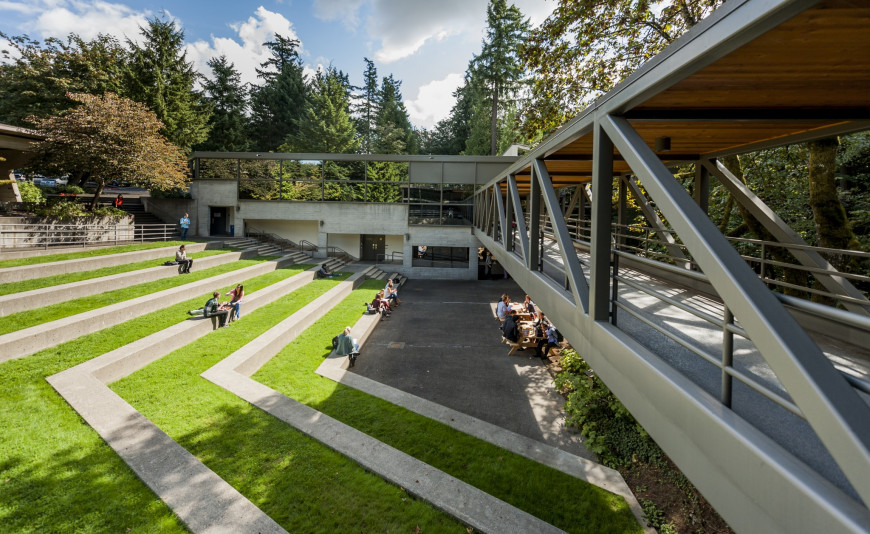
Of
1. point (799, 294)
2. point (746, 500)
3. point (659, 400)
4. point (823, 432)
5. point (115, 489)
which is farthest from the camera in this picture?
point (799, 294)

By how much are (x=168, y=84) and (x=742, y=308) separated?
4179 cm

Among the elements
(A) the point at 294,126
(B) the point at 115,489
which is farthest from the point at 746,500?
(A) the point at 294,126

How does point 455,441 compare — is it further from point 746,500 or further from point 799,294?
point 799,294

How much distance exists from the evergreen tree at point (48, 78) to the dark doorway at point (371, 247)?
72.7 ft

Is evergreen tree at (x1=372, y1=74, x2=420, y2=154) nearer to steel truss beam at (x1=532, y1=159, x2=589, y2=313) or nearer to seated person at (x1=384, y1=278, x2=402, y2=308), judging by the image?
seated person at (x1=384, y1=278, x2=402, y2=308)

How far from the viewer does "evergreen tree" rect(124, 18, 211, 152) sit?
30.5 m

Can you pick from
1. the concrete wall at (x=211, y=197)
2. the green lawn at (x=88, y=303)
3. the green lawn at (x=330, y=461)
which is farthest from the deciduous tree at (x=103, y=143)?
the green lawn at (x=330, y=461)

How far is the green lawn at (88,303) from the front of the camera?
365 inches

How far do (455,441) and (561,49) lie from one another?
10846mm

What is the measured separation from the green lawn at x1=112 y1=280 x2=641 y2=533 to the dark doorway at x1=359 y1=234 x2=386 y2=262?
20566 millimetres

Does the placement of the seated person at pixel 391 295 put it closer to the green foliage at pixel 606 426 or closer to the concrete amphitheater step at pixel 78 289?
the concrete amphitheater step at pixel 78 289

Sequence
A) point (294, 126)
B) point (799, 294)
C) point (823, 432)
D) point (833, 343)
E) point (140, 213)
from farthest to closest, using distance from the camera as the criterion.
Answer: point (294, 126), point (140, 213), point (799, 294), point (833, 343), point (823, 432)

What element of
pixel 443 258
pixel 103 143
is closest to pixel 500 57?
pixel 443 258

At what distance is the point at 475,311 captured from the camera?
17875 millimetres
